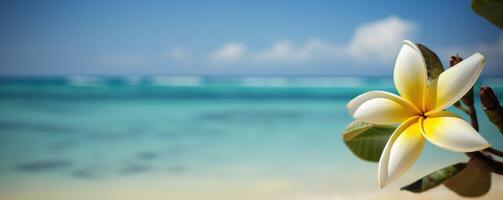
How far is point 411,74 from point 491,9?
2.3 inches

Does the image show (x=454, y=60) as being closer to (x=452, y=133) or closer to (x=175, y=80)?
(x=452, y=133)

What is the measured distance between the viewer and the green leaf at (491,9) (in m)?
0.21

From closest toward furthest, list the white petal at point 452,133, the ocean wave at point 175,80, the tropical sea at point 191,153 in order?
1. the white petal at point 452,133
2. the tropical sea at point 191,153
3. the ocean wave at point 175,80

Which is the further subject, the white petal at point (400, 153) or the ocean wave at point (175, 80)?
the ocean wave at point (175, 80)

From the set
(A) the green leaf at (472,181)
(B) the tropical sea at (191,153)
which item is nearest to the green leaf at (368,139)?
(A) the green leaf at (472,181)

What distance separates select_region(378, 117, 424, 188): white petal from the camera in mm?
160

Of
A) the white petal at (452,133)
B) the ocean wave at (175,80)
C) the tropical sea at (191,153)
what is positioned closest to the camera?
the white petal at (452,133)

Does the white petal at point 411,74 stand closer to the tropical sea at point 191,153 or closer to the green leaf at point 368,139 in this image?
the green leaf at point 368,139

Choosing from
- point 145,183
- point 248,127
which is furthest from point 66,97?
point 145,183

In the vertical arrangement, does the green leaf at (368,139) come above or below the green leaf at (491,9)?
below

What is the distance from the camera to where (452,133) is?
0.51 ft

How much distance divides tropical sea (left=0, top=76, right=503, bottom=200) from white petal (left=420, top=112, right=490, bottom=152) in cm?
113

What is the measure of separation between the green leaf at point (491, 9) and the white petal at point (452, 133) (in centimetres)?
6

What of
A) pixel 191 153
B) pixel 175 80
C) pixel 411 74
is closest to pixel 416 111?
pixel 411 74
